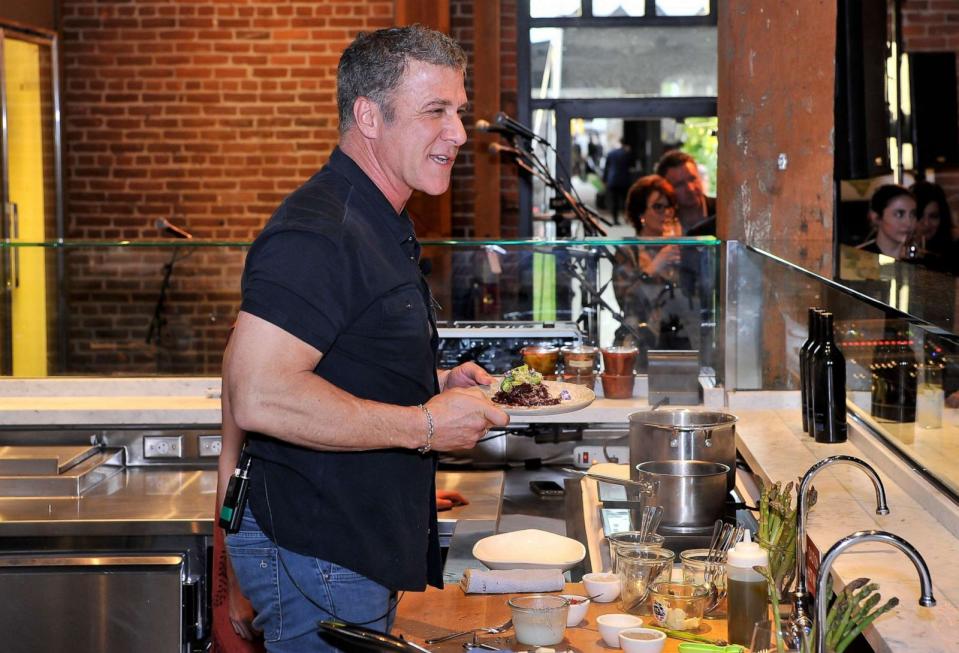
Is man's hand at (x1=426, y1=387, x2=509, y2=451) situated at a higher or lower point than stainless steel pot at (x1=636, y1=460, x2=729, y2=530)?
higher

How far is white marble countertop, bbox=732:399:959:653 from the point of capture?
1601 mm

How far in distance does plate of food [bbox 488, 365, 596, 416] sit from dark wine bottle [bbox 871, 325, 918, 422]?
2.05ft

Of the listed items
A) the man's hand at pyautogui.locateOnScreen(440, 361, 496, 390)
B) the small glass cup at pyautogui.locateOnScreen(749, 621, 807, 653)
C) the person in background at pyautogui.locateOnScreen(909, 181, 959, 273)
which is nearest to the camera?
the small glass cup at pyautogui.locateOnScreen(749, 621, 807, 653)

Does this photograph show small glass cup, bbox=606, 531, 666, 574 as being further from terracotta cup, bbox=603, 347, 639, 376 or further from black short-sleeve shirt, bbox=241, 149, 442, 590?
terracotta cup, bbox=603, 347, 639, 376

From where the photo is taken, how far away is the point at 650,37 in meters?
7.84

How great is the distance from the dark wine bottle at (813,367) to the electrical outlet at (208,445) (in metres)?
1.64

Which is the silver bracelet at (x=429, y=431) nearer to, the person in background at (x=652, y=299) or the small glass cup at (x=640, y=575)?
the small glass cup at (x=640, y=575)

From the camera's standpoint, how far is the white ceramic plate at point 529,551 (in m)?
2.36

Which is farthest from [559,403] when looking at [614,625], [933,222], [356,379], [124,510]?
[933,222]

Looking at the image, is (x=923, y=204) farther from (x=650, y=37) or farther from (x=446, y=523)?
(x=446, y=523)

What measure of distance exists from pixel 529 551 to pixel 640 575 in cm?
43

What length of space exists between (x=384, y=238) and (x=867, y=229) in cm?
645

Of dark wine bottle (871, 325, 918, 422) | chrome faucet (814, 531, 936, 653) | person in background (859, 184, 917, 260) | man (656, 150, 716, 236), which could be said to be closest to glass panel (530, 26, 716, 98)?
man (656, 150, 716, 236)

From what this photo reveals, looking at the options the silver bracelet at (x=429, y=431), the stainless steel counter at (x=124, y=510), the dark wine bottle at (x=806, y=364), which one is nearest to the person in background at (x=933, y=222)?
the dark wine bottle at (x=806, y=364)
